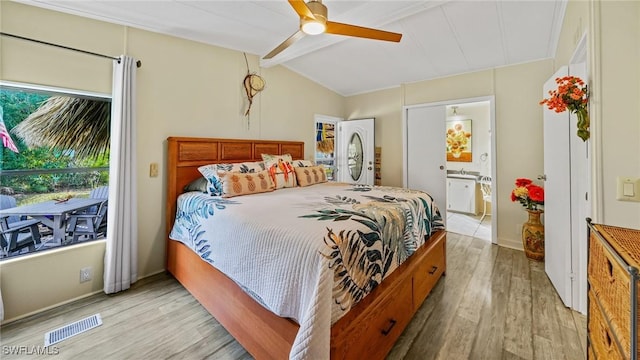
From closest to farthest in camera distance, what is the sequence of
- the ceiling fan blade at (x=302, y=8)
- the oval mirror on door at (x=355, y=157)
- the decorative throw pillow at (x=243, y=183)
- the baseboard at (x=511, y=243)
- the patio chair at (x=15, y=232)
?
1. the ceiling fan blade at (x=302, y=8)
2. the patio chair at (x=15, y=232)
3. the decorative throw pillow at (x=243, y=183)
4. the baseboard at (x=511, y=243)
5. the oval mirror on door at (x=355, y=157)

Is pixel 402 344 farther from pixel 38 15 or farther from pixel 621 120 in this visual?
pixel 38 15

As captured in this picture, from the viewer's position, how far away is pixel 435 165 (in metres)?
4.21

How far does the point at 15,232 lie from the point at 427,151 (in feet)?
15.9

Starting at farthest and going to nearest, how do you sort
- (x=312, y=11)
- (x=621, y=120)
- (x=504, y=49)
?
(x=504, y=49)
(x=312, y=11)
(x=621, y=120)

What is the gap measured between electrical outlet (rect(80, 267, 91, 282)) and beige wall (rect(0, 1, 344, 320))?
0.12ft

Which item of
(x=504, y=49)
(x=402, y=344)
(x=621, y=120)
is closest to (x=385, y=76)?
(x=504, y=49)

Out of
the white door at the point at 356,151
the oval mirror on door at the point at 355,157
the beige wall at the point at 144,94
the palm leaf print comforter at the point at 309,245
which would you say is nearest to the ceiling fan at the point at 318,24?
the palm leaf print comforter at the point at 309,245

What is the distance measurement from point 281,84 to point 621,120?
11.8 feet

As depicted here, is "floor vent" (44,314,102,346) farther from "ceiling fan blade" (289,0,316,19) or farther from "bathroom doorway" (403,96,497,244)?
"bathroom doorway" (403,96,497,244)

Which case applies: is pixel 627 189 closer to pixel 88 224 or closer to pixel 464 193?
pixel 88 224

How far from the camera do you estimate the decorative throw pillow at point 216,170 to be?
2464mm

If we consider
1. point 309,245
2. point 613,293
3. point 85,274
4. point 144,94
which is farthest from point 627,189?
point 85,274

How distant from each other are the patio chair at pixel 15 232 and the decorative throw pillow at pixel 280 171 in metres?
2.03

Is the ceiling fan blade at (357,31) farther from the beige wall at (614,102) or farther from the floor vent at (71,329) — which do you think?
the floor vent at (71,329)
